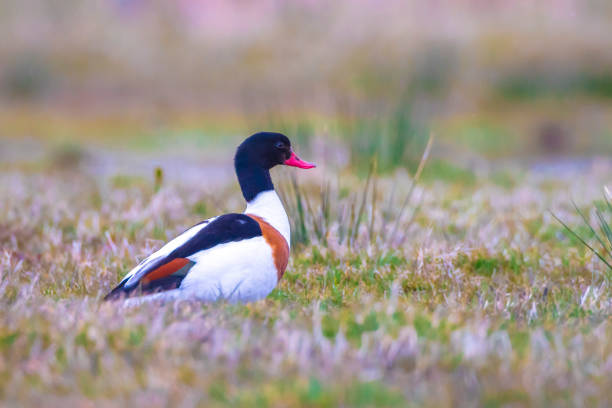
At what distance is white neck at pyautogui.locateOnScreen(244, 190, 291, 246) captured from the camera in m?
4.10

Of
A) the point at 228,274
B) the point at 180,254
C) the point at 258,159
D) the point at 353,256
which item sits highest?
the point at 258,159

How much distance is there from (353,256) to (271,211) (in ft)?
2.44

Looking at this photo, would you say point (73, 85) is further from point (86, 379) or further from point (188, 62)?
point (86, 379)

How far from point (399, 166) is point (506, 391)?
6049mm

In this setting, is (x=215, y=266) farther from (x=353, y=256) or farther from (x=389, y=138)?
(x=389, y=138)

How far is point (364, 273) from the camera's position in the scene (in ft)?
14.4

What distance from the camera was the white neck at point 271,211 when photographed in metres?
4.10

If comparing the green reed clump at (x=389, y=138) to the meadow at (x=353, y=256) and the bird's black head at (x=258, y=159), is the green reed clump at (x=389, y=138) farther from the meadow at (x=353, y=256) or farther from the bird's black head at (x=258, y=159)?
the bird's black head at (x=258, y=159)

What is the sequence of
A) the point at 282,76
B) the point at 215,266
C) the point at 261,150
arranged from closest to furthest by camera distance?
the point at 215,266 → the point at 261,150 → the point at 282,76

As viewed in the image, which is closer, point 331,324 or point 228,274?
point 331,324

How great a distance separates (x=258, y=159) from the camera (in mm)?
4375

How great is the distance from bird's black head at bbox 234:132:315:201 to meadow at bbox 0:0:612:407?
575 mm

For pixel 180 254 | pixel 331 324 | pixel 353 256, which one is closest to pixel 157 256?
pixel 180 254

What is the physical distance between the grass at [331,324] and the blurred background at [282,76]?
264 inches
